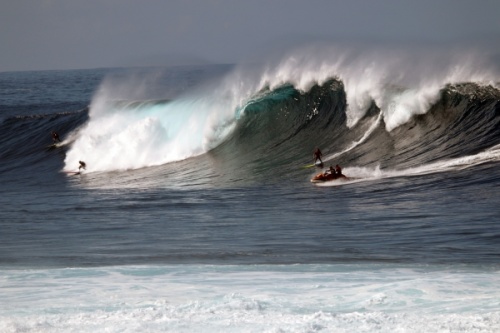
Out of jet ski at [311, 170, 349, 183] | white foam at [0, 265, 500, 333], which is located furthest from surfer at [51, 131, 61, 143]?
white foam at [0, 265, 500, 333]

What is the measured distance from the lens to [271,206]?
17266 millimetres

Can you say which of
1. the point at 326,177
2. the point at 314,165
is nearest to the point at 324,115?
the point at 314,165

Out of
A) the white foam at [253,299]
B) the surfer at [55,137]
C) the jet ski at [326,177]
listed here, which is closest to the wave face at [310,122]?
the surfer at [55,137]

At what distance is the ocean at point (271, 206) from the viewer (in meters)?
10.0

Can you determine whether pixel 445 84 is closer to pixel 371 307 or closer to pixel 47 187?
pixel 47 187

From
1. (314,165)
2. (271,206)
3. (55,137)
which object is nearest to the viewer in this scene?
(271,206)

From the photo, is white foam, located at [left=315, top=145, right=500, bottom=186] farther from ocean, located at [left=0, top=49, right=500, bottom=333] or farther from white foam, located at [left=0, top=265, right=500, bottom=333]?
white foam, located at [left=0, top=265, right=500, bottom=333]

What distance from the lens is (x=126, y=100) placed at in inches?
1364

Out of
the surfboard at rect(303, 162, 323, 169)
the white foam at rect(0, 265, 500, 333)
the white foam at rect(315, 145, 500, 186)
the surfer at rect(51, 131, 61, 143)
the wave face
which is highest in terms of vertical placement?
the surfer at rect(51, 131, 61, 143)

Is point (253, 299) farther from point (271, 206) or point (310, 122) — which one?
point (310, 122)

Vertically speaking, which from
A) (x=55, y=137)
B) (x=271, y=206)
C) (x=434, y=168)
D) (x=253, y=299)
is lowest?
(x=253, y=299)

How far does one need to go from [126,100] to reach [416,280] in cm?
2512

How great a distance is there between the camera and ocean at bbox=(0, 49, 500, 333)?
1001 centimetres

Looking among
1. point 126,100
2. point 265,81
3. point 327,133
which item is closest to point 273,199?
point 327,133
